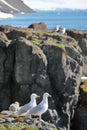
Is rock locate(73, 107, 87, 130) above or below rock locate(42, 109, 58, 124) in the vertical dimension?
below

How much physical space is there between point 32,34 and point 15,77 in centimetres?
723

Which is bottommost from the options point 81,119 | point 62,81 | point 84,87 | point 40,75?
point 81,119

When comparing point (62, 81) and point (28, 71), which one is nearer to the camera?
point (28, 71)

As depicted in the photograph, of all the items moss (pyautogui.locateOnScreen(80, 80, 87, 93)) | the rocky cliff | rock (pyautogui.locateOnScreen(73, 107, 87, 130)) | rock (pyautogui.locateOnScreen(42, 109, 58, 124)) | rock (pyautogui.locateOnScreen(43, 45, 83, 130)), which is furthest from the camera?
moss (pyautogui.locateOnScreen(80, 80, 87, 93))

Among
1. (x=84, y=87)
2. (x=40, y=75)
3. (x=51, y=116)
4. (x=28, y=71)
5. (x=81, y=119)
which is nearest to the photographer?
(x=51, y=116)

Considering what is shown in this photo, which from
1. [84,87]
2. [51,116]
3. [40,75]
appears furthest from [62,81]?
[51,116]

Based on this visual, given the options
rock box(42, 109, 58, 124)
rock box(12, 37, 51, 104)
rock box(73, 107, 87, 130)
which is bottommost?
rock box(73, 107, 87, 130)

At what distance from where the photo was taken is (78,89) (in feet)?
133

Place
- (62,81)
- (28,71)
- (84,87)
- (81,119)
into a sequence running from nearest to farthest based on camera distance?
(81,119) → (28,71) → (62,81) → (84,87)

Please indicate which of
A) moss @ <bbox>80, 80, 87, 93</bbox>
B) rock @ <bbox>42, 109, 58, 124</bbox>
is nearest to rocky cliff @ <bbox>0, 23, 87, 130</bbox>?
moss @ <bbox>80, 80, 87, 93</bbox>

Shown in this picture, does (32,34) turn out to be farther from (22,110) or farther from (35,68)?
(22,110)

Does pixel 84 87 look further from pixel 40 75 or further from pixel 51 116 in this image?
pixel 51 116

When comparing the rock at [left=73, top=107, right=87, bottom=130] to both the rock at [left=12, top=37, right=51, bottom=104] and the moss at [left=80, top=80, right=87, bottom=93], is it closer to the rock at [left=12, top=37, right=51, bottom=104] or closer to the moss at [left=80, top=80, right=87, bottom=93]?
the moss at [left=80, top=80, right=87, bottom=93]

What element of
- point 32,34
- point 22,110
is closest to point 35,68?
point 32,34
